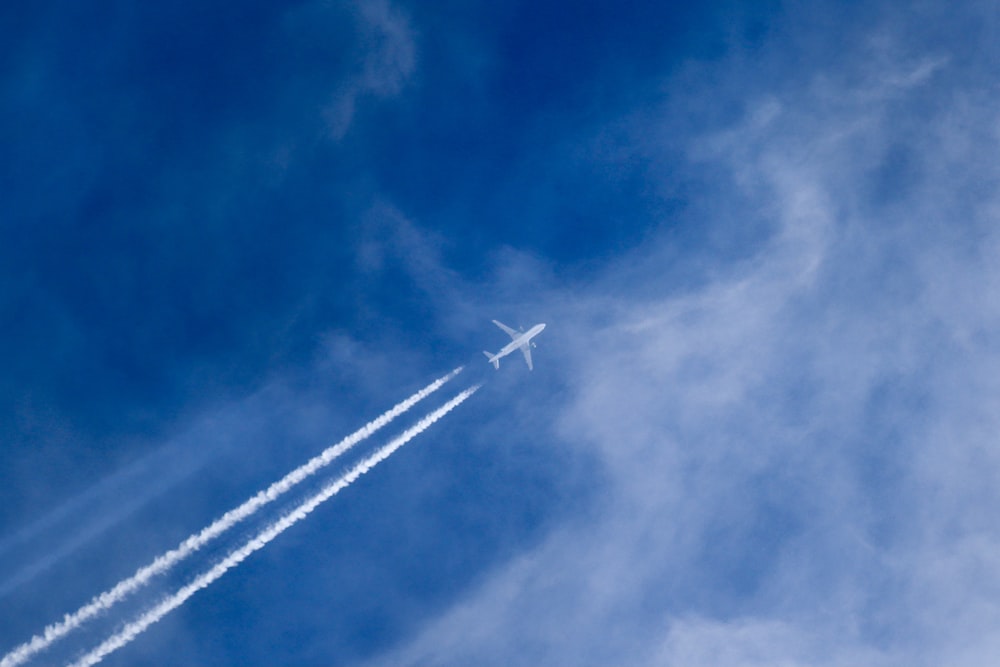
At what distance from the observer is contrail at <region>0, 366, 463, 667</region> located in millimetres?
112750

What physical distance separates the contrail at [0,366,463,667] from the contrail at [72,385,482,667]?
3507 mm

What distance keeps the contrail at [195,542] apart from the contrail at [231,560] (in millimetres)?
3507

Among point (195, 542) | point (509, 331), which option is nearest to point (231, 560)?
point (195, 542)

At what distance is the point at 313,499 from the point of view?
12575cm

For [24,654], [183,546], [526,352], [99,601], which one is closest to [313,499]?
[183,546]

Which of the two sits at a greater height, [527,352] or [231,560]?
[527,352]

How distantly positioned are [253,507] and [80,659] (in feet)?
85.7

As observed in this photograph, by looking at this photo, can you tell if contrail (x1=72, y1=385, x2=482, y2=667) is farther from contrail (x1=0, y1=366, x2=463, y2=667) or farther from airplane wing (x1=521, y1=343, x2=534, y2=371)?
airplane wing (x1=521, y1=343, x2=534, y2=371)

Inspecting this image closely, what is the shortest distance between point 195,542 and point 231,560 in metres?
5.24

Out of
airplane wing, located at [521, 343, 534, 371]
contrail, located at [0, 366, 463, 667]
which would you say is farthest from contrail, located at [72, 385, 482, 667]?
airplane wing, located at [521, 343, 534, 371]

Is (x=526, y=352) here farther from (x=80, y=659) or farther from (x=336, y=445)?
(x=80, y=659)

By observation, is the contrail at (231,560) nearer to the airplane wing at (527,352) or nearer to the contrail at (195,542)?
the contrail at (195,542)

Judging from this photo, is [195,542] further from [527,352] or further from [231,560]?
[527,352]

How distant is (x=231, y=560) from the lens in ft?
389
